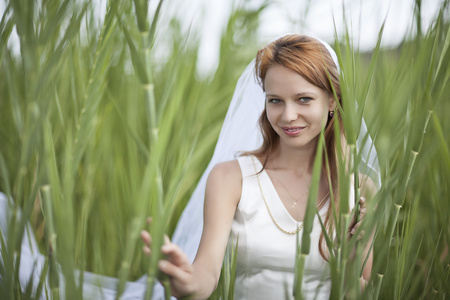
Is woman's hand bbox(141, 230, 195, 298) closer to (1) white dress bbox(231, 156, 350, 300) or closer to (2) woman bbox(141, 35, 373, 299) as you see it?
(2) woman bbox(141, 35, 373, 299)

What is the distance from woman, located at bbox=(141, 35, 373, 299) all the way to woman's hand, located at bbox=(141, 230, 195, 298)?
239 millimetres

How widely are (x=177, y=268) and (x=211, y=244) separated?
0.32m

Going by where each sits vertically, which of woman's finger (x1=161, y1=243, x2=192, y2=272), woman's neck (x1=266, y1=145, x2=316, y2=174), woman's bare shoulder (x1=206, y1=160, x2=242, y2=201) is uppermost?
woman's neck (x1=266, y1=145, x2=316, y2=174)

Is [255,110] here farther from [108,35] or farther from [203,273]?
[108,35]

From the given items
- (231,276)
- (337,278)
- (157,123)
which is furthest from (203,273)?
(157,123)

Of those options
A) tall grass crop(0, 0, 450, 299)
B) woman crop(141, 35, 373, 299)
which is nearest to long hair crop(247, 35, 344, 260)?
woman crop(141, 35, 373, 299)

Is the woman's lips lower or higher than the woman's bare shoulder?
higher

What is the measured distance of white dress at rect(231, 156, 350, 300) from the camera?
40.5 inches

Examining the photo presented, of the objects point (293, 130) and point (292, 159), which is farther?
point (292, 159)

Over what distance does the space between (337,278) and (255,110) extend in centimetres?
78

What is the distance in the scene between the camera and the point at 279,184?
1083 millimetres

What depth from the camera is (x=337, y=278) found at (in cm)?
52

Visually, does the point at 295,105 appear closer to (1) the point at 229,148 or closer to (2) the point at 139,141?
(1) the point at 229,148

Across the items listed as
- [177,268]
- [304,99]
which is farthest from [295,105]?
[177,268]
